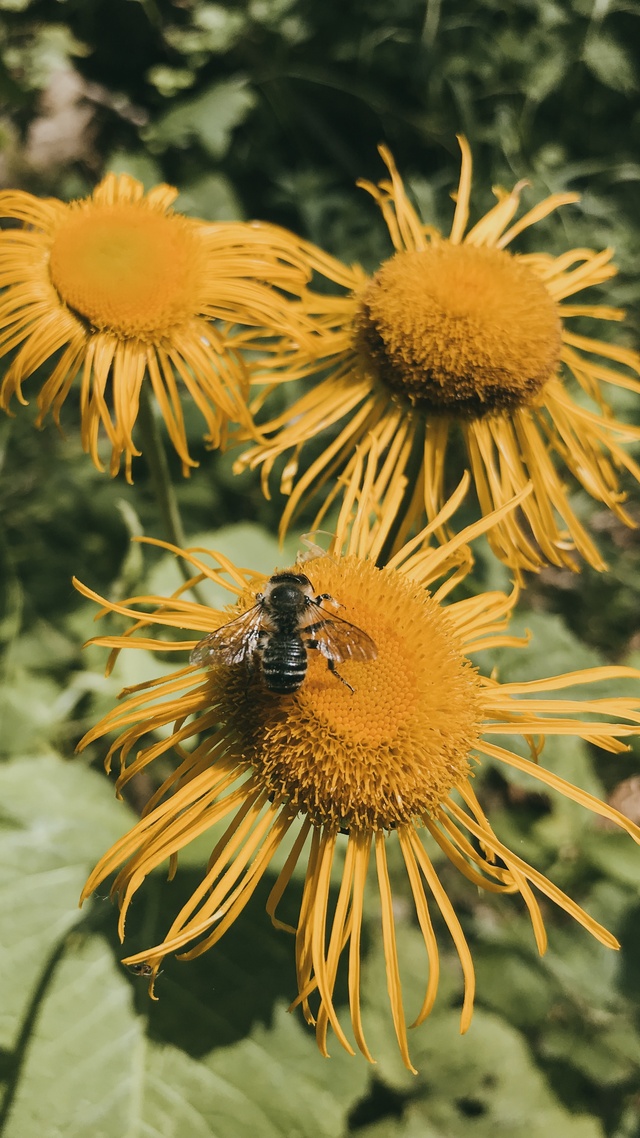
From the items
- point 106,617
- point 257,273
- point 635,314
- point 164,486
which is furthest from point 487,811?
point 635,314

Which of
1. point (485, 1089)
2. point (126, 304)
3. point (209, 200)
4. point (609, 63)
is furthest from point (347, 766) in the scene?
point (609, 63)

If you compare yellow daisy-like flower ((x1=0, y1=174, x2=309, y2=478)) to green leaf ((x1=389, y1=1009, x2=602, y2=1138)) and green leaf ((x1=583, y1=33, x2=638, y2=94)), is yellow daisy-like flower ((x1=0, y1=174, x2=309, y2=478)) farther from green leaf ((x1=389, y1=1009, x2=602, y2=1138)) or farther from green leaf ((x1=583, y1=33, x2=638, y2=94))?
green leaf ((x1=583, y1=33, x2=638, y2=94))

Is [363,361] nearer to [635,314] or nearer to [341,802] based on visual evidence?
[341,802]

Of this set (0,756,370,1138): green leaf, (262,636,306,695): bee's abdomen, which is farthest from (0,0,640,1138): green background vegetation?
(262,636,306,695): bee's abdomen

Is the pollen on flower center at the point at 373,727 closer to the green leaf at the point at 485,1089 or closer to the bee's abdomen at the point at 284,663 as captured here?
the bee's abdomen at the point at 284,663

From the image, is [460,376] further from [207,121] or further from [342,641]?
[207,121]

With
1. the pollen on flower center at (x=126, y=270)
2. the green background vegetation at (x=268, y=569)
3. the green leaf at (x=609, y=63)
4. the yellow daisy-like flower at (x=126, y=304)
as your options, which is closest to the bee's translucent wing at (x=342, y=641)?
the yellow daisy-like flower at (x=126, y=304)
